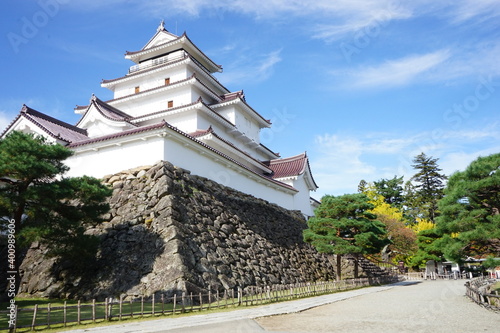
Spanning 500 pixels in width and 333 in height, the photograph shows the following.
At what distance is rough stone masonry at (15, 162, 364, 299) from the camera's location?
12402mm

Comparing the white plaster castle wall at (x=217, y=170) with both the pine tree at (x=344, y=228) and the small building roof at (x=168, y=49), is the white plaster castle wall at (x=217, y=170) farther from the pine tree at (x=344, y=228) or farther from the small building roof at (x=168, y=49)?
the small building roof at (x=168, y=49)

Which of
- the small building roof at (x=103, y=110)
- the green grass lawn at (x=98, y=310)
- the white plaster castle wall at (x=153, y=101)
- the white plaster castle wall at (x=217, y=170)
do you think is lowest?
the green grass lawn at (x=98, y=310)

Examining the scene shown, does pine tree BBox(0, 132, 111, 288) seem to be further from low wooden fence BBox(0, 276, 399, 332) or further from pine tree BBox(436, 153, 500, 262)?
pine tree BBox(436, 153, 500, 262)

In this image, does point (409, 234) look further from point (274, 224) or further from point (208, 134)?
point (208, 134)

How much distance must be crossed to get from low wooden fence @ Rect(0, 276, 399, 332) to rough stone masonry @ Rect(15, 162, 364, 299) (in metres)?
0.38

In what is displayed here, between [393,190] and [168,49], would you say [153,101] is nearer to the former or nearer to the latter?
[168,49]

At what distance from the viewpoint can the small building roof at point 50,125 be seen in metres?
18.0

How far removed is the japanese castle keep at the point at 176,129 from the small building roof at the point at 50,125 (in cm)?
5

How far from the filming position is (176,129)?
16078 mm

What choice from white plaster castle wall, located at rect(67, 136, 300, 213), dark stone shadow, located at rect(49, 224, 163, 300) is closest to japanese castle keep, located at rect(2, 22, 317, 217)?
white plaster castle wall, located at rect(67, 136, 300, 213)

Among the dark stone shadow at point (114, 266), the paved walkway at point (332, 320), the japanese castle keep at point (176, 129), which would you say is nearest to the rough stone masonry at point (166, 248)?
the dark stone shadow at point (114, 266)

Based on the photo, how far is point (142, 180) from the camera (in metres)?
15.7

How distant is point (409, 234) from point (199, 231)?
28.6 meters

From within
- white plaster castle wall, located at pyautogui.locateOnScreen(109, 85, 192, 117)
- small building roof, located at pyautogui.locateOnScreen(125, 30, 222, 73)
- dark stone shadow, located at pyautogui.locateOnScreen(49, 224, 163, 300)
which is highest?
small building roof, located at pyautogui.locateOnScreen(125, 30, 222, 73)
